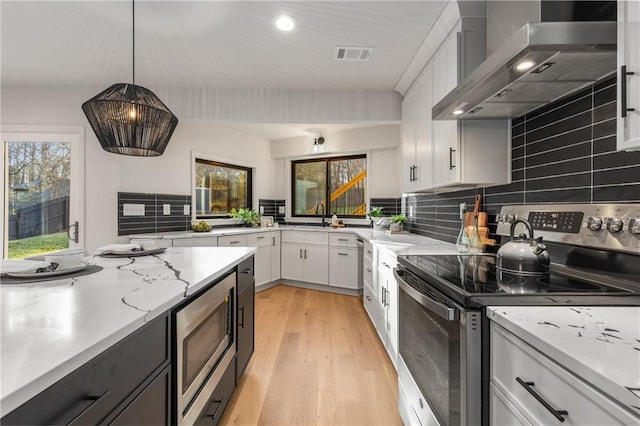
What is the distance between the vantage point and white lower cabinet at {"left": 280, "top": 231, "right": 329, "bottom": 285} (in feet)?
13.1

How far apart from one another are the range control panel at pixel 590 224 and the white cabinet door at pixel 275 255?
3166mm

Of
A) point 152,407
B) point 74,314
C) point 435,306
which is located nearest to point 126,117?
point 74,314

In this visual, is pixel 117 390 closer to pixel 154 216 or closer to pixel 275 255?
pixel 154 216

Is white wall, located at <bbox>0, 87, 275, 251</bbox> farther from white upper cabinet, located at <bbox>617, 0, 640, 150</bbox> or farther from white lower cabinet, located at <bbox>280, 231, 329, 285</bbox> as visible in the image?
white upper cabinet, located at <bbox>617, 0, 640, 150</bbox>

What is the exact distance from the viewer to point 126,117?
4.78 feet

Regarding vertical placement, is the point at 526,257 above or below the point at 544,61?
below

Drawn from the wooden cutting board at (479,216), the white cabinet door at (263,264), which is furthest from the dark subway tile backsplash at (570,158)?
the white cabinet door at (263,264)

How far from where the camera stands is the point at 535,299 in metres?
0.90

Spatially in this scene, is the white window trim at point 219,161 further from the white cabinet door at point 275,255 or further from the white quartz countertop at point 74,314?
the white quartz countertop at point 74,314

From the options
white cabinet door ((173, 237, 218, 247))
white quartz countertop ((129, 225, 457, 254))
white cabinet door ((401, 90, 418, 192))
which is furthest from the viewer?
white cabinet door ((173, 237, 218, 247))

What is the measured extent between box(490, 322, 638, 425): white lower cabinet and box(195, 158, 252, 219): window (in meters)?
3.72

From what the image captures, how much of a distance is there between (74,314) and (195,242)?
98.0 inches

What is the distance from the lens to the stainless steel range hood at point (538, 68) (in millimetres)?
968

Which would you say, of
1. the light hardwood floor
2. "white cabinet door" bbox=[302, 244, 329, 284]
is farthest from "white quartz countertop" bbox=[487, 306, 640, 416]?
"white cabinet door" bbox=[302, 244, 329, 284]
